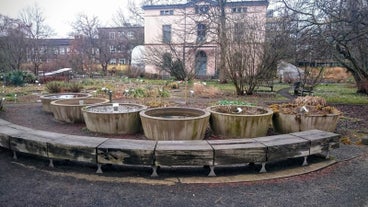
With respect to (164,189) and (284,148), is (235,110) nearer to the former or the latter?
(284,148)

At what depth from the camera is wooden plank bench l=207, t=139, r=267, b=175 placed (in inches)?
137

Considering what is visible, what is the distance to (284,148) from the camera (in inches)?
146

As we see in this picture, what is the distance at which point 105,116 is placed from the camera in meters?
5.38

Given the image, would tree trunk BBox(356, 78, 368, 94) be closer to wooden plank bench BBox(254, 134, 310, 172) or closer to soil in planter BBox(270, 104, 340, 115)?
soil in planter BBox(270, 104, 340, 115)

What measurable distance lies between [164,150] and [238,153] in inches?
42.0

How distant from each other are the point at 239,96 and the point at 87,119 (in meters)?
8.22

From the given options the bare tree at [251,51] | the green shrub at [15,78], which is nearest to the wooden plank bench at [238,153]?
the bare tree at [251,51]

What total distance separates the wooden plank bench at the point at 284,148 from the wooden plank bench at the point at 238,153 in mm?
128

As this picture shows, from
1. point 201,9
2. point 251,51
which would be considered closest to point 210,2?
point 201,9

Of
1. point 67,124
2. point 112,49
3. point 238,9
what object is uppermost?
point 238,9

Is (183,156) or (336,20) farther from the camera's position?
(336,20)

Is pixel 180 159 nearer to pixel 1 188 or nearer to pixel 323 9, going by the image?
pixel 1 188

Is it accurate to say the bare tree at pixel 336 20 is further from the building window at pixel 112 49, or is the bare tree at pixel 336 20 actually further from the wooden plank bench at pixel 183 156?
the building window at pixel 112 49

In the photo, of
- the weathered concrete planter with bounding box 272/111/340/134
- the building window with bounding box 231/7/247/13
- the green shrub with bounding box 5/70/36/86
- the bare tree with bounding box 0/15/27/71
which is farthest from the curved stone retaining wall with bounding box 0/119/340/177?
the bare tree with bounding box 0/15/27/71
